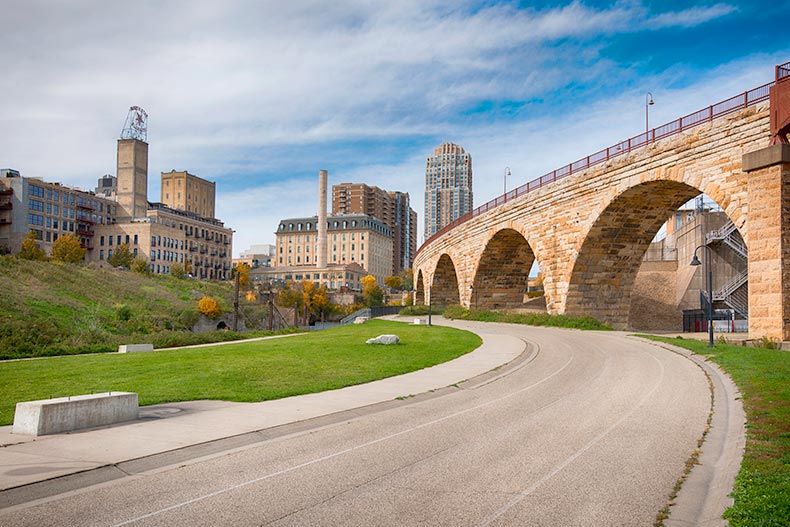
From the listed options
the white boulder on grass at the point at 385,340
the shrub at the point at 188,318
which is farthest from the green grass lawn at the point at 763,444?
the shrub at the point at 188,318

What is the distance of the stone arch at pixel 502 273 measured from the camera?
47.9 metres

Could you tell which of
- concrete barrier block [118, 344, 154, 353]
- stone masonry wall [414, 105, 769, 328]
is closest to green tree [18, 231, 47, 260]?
concrete barrier block [118, 344, 154, 353]

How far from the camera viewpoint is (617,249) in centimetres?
3391

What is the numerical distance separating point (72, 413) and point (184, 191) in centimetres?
14885

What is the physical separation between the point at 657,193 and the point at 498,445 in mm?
24607

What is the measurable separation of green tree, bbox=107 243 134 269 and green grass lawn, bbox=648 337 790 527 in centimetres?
8422

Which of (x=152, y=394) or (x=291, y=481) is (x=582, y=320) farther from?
(x=291, y=481)

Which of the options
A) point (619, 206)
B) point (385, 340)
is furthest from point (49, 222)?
point (619, 206)

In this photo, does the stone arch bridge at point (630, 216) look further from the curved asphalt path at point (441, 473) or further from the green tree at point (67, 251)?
the green tree at point (67, 251)

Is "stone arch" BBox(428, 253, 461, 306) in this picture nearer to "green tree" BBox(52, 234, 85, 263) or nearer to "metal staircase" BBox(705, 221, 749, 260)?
"metal staircase" BBox(705, 221, 749, 260)

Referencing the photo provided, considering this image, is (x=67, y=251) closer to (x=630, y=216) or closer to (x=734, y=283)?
(x=630, y=216)

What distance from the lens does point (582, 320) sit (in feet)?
109

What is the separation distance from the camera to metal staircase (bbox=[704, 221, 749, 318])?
43.3 metres

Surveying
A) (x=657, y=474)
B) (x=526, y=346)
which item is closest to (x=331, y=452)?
(x=657, y=474)
